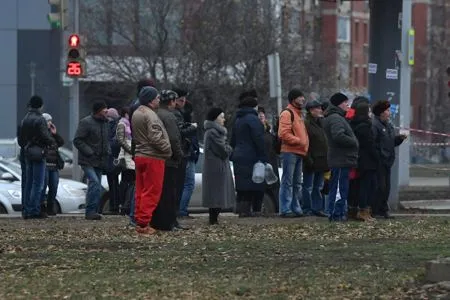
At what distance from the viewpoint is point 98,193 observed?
19422 mm

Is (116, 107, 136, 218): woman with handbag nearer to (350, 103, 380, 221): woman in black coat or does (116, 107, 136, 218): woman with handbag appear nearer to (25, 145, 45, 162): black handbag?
(25, 145, 45, 162): black handbag

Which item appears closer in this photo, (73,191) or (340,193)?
(340,193)

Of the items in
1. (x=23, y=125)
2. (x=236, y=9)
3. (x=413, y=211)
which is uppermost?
(x=236, y=9)

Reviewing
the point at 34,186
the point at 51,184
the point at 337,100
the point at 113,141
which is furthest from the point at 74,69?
A: the point at 337,100

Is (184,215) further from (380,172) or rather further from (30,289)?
(30,289)

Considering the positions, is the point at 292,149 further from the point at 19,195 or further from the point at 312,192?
the point at 19,195

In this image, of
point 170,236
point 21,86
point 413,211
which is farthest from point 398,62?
point 21,86

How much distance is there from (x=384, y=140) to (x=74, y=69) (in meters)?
8.64

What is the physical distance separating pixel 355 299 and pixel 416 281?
0.99 m

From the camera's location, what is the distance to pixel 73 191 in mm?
23922

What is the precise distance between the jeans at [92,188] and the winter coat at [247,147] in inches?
77.2

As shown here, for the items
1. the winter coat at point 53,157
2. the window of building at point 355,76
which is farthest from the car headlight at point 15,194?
the window of building at point 355,76

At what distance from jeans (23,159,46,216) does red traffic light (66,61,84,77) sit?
618 cm

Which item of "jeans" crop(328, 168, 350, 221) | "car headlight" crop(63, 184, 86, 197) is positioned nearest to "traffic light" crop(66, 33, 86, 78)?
"car headlight" crop(63, 184, 86, 197)
